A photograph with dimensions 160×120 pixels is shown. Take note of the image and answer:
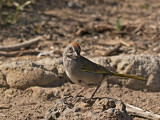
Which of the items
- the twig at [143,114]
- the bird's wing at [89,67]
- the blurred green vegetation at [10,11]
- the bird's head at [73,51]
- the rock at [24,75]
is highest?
the blurred green vegetation at [10,11]

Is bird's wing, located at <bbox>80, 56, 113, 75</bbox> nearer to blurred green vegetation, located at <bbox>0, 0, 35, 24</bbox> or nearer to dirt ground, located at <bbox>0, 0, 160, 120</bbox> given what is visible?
dirt ground, located at <bbox>0, 0, 160, 120</bbox>

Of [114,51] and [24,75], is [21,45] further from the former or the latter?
[114,51]

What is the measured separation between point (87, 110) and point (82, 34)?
4.72 m

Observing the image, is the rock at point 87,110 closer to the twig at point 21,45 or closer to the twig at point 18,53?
the twig at point 18,53

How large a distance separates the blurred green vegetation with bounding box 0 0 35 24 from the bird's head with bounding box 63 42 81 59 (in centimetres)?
413

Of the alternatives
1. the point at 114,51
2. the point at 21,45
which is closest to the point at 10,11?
the point at 21,45

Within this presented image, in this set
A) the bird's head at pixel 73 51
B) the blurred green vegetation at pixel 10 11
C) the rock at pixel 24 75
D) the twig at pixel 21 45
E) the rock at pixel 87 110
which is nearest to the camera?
the rock at pixel 87 110

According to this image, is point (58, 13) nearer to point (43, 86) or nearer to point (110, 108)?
point (43, 86)

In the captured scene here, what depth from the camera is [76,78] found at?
4969 millimetres

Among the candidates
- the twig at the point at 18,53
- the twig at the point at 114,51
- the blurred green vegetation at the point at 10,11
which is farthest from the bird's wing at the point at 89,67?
the blurred green vegetation at the point at 10,11

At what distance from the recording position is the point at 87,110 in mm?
4582

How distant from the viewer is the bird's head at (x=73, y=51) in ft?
16.1

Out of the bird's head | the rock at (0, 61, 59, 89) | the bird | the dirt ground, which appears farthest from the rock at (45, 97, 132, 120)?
the rock at (0, 61, 59, 89)

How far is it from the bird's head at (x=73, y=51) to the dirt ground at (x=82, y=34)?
127 centimetres
